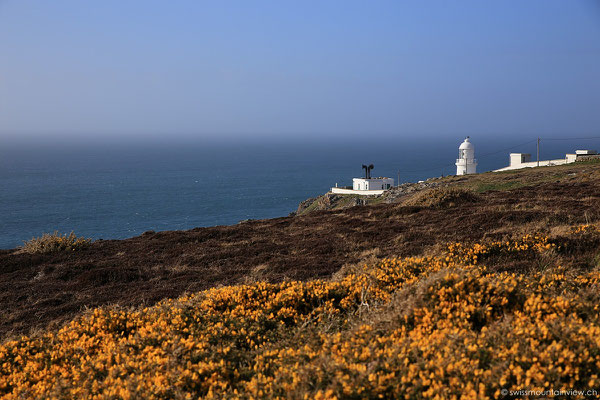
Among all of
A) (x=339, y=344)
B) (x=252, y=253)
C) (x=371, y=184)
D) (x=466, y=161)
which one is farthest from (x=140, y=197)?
(x=339, y=344)

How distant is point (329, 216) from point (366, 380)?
21645 mm

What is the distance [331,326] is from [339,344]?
1.17 meters

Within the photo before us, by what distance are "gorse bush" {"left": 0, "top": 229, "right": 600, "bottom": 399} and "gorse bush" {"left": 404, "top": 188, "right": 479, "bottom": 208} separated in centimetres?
1562

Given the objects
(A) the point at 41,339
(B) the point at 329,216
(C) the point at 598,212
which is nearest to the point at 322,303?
(A) the point at 41,339

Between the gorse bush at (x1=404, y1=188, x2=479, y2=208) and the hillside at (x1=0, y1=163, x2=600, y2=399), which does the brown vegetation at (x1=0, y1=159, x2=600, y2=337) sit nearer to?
the hillside at (x1=0, y1=163, x2=600, y2=399)

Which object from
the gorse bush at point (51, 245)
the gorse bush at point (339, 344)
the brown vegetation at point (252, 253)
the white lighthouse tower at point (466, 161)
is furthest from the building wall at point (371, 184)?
the gorse bush at point (339, 344)

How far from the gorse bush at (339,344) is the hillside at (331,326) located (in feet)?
0.08

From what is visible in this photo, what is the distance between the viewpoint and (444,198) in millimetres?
25062

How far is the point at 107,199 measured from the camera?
122 m

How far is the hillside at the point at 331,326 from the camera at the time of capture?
5.10 metres

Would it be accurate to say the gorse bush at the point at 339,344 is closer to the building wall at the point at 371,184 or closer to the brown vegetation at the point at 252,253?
the brown vegetation at the point at 252,253

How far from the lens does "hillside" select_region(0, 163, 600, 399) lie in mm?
5098

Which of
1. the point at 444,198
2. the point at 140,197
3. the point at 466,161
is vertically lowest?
the point at 140,197

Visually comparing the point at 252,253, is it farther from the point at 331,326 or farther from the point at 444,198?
the point at 444,198
